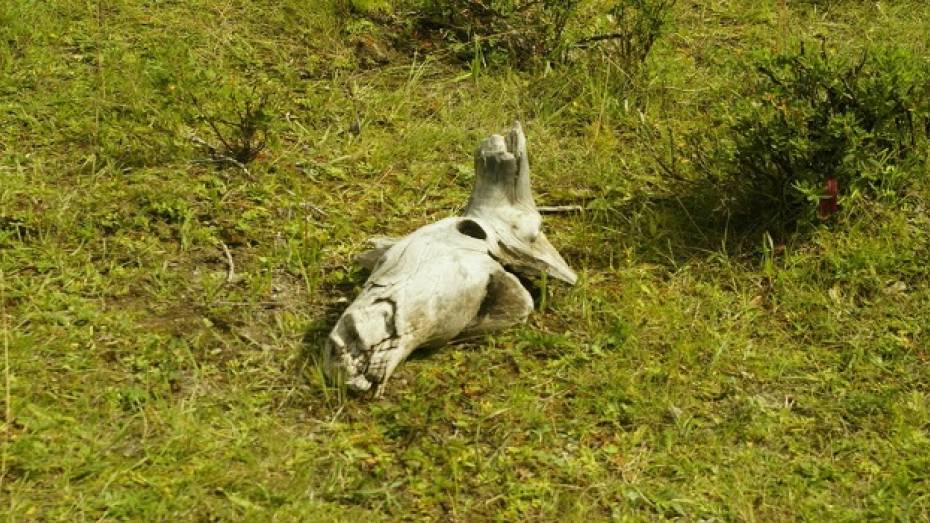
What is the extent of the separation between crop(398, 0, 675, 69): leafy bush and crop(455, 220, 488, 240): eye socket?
2.04 meters

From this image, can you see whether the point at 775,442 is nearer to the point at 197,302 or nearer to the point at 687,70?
the point at 197,302

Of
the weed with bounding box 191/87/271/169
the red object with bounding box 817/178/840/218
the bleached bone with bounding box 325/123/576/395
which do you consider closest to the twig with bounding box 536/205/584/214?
the bleached bone with bounding box 325/123/576/395

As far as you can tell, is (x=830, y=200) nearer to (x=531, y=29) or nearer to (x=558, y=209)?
(x=558, y=209)

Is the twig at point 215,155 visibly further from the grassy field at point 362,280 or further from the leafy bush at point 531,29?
the leafy bush at point 531,29

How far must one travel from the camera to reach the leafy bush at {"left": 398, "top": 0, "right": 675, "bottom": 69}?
663cm

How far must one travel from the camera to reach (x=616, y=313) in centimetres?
504

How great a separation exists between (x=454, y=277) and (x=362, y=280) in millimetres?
607

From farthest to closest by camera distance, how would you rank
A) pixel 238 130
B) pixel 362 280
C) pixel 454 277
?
pixel 238 130
pixel 362 280
pixel 454 277

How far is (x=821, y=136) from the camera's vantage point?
5355mm

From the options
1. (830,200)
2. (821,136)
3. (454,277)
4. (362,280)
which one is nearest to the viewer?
(454,277)

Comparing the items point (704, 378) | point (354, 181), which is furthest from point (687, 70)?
point (704, 378)

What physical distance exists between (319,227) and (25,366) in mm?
1559

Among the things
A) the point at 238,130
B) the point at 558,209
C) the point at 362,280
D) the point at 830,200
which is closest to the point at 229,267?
the point at 362,280

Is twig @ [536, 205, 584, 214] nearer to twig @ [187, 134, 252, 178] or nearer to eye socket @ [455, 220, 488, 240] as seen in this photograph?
eye socket @ [455, 220, 488, 240]
